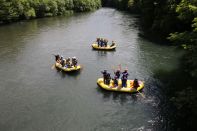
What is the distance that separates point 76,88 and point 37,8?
63.5 metres

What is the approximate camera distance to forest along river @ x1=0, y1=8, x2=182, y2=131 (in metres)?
23.6

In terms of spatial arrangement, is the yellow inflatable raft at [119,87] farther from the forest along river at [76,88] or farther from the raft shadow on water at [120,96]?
the forest along river at [76,88]

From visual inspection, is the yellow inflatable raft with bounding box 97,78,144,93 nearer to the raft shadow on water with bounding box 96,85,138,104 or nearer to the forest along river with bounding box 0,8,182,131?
the raft shadow on water with bounding box 96,85,138,104

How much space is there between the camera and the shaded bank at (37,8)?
74812 mm

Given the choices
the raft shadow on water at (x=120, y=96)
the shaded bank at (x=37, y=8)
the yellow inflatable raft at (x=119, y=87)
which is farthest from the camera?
the shaded bank at (x=37, y=8)

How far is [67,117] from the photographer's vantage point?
2423 cm

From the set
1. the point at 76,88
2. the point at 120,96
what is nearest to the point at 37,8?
the point at 76,88

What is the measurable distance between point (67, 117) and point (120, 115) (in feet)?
15.2

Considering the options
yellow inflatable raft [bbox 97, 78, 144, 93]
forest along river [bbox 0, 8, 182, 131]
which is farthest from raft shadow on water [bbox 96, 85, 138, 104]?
yellow inflatable raft [bbox 97, 78, 144, 93]

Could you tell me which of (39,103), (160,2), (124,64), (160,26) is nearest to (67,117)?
(39,103)

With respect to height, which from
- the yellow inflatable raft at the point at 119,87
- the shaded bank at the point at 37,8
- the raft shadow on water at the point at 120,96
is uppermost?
the shaded bank at the point at 37,8

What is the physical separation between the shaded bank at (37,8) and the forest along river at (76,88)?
78.6 feet

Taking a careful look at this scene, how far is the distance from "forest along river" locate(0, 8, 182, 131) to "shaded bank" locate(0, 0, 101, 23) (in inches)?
943

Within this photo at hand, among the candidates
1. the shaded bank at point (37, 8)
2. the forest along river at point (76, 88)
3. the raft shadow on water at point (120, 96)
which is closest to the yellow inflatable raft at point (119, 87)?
the raft shadow on water at point (120, 96)
